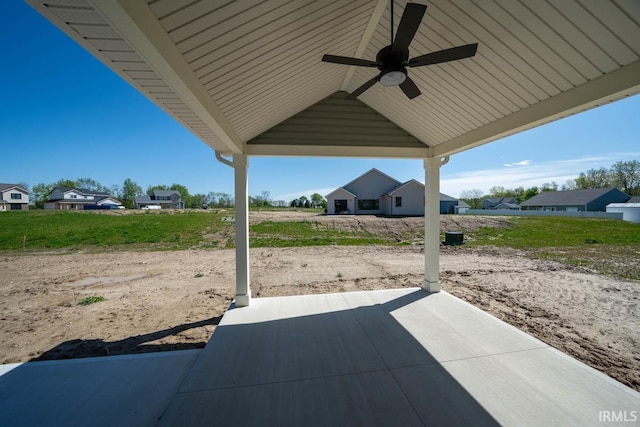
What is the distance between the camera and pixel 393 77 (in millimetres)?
2510

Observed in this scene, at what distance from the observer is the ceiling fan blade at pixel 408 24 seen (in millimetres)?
1896

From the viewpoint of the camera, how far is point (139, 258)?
31.2ft

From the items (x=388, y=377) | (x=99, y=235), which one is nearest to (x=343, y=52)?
(x=388, y=377)

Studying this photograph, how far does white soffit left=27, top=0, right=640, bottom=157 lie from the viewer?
162cm

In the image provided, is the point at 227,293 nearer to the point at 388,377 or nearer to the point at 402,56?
the point at 388,377

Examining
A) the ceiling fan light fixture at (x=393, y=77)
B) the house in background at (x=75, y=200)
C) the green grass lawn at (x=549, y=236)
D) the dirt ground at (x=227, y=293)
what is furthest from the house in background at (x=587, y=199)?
the house in background at (x=75, y=200)

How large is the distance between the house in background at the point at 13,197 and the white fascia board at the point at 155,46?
57.6 metres

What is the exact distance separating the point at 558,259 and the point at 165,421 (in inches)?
466

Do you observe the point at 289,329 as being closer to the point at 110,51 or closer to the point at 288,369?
the point at 288,369

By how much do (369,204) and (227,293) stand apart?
19.0 metres

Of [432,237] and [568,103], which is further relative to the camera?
[432,237]

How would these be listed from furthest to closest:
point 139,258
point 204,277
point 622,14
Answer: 1. point 139,258
2. point 204,277
3. point 622,14

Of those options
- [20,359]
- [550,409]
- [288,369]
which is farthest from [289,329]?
[20,359]

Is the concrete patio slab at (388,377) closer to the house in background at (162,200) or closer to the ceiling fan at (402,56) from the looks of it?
the ceiling fan at (402,56)
